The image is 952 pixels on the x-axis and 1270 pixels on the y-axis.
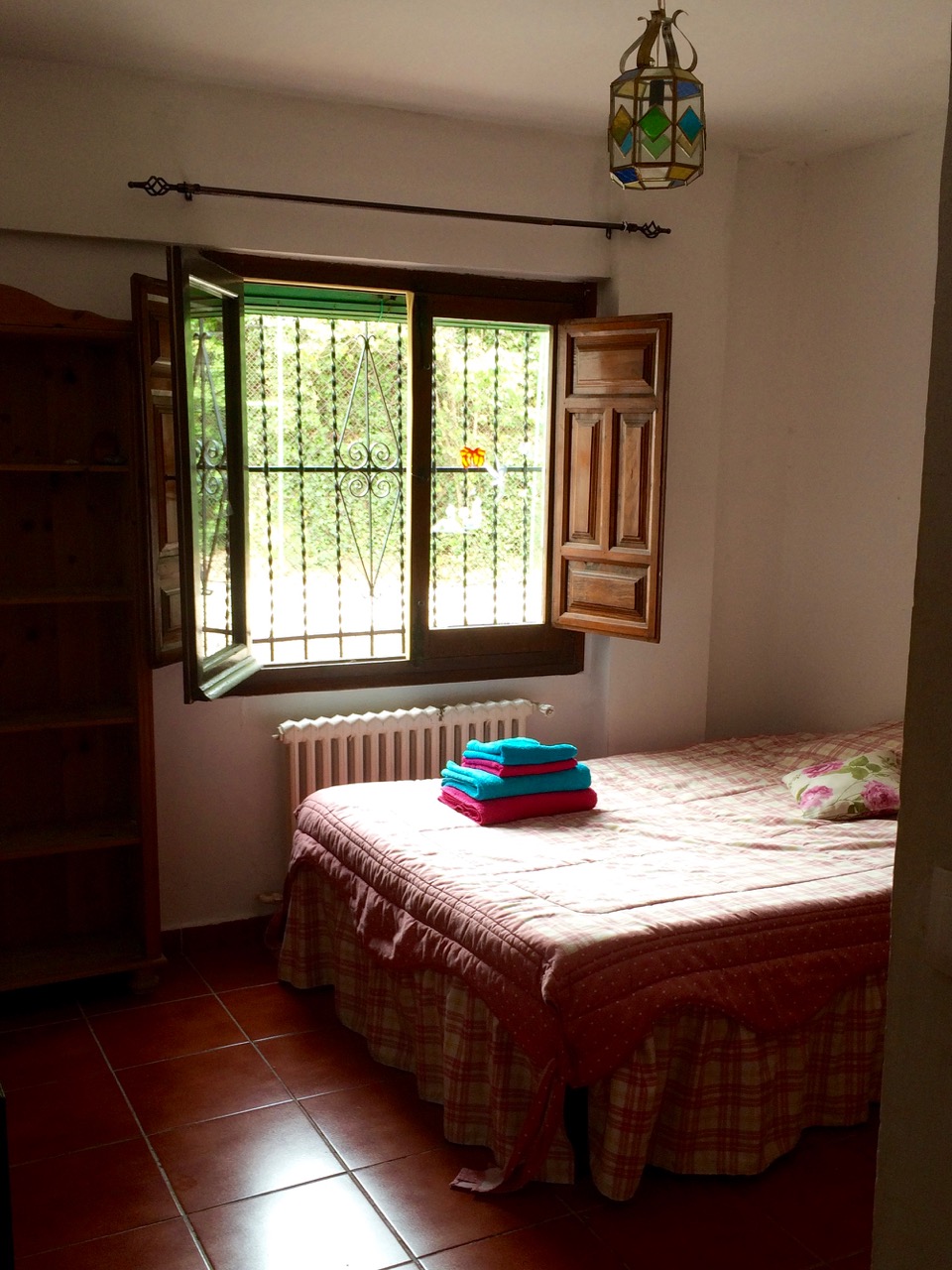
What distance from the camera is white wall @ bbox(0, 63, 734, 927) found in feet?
11.3

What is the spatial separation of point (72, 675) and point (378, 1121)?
5.31 feet

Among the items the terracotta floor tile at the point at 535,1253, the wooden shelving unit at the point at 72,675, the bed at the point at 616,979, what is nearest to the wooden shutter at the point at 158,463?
the wooden shelving unit at the point at 72,675

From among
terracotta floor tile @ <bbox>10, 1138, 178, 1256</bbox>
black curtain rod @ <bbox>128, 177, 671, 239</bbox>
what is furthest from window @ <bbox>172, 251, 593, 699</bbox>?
terracotta floor tile @ <bbox>10, 1138, 178, 1256</bbox>

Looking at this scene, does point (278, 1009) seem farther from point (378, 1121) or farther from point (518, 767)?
point (518, 767)

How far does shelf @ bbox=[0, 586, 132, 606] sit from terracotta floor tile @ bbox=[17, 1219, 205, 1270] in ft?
5.42

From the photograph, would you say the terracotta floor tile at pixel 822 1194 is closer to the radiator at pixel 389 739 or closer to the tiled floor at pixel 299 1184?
the tiled floor at pixel 299 1184

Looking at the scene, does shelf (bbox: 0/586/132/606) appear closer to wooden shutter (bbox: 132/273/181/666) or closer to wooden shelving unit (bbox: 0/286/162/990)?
wooden shelving unit (bbox: 0/286/162/990)

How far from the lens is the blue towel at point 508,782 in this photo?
11.2 feet

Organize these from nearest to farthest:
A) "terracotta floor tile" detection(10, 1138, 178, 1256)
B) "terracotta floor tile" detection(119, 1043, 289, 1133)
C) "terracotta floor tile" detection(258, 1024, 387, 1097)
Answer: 1. "terracotta floor tile" detection(10, 1138, 178, 1256)
2. "terracotta floor tile" detection(119, 1043, 289, 1133)
3. "terracotta floor tile" detection(258, 1024, 387, 1097)

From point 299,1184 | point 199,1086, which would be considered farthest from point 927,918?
point 199,1086

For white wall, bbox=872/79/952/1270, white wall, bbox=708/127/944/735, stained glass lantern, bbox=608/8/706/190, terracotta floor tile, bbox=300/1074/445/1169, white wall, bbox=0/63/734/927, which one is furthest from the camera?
white wall, bbox=708/127/944/735

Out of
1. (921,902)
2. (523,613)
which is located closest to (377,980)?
(523,613)

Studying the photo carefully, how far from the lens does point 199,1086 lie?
9.99 feet

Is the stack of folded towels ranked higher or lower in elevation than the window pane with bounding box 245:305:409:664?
lower
